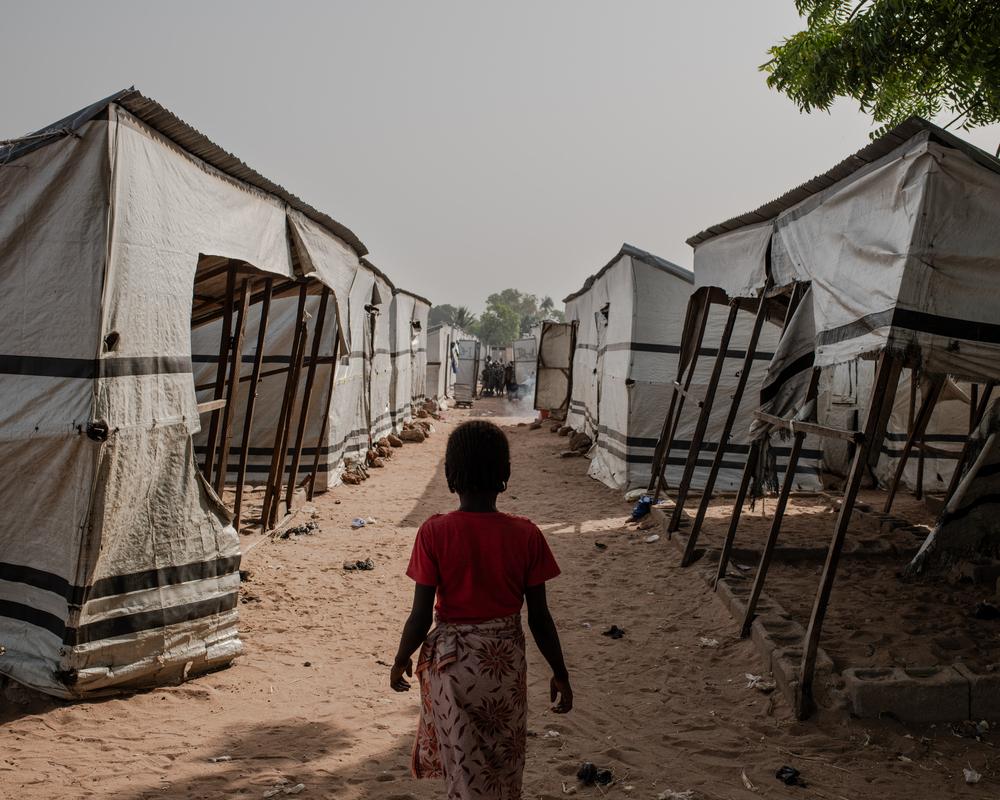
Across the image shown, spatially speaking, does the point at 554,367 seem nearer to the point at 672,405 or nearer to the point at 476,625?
the point at 672,405

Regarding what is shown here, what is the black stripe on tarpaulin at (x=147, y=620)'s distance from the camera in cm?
369

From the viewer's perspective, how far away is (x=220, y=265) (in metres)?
5.97

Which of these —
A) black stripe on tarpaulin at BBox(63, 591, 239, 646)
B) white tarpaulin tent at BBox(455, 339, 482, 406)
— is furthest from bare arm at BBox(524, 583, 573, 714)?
white tarpaulin tent at BBox(455, 339, 482, 406)

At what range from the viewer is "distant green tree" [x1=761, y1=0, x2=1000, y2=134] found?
7965 millimetres

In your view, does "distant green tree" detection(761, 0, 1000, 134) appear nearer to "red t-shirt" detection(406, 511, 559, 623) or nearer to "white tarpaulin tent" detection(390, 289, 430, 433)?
"red t-shirt" detection(406, 511, 559, 623)

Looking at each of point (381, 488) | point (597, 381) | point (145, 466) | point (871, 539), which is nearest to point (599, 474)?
point (597, 381)

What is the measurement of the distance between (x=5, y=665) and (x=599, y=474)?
9.00 meters

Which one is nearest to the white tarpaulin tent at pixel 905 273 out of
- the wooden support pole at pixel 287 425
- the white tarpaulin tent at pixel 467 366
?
the wooden support pole at pixel 287 425

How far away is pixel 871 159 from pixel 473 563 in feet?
11.5

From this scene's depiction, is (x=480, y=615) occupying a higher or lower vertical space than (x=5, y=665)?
higher

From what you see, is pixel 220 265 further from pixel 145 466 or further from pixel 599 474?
pixel 599 474

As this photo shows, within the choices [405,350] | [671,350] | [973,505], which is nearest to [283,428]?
[671,350]

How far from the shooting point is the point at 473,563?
2.31m

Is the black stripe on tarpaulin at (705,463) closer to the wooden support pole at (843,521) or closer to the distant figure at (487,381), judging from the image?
the wooden support pole at (843,521)
